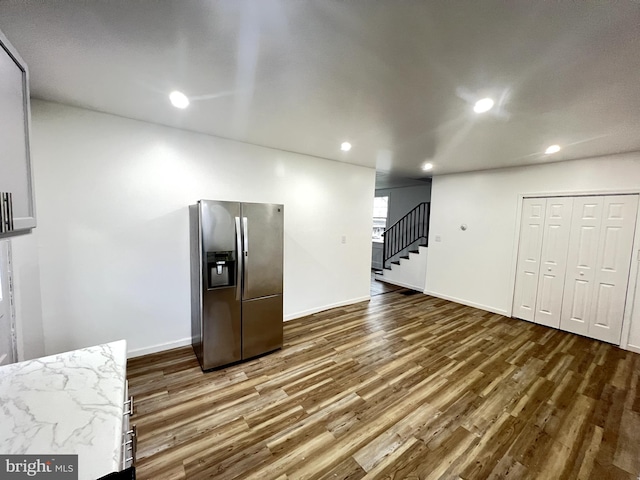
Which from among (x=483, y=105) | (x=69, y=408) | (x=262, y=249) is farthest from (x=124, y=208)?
(x=483, y=105)

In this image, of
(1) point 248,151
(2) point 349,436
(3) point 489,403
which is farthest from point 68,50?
(3) point 489,403

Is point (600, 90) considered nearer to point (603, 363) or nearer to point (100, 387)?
point (603, 363)

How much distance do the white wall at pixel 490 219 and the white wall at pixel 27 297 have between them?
6.11 metres

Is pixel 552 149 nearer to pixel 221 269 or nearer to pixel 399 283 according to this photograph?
pixel 399 283

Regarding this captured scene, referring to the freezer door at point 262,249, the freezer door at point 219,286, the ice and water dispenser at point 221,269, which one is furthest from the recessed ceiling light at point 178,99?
the ice and water dispenser at point 221,269

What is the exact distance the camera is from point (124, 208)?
2.69m

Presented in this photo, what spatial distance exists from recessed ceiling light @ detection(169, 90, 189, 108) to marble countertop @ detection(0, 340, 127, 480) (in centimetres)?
199

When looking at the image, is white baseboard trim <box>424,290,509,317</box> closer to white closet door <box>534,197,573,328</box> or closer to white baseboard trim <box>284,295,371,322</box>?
white closet door <box>534,197,573,328</box>

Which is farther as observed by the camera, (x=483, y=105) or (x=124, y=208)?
(x=124, y=208)

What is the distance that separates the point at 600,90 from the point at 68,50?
Result: 3.62 metres

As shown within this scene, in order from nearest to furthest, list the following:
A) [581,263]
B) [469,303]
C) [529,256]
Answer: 1. [581,263]
2. [529,256]
3. [469,303]

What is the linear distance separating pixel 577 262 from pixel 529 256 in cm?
57

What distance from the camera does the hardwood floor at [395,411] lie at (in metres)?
1.70

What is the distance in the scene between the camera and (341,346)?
10.7 feet
